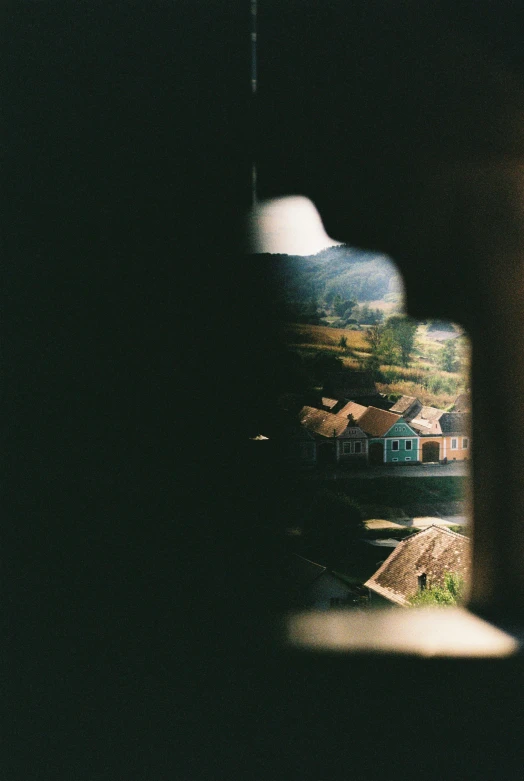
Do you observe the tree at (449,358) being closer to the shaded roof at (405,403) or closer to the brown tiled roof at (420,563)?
the shaded roof at (405,403)

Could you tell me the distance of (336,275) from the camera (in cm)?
156

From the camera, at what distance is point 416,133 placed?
5.12 ft

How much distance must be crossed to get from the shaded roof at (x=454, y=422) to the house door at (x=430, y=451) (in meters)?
0.05

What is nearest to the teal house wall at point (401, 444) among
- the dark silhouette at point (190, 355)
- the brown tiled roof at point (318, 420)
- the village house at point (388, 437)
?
the village house at point (388, 437)

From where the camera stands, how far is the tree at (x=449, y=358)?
1.58m

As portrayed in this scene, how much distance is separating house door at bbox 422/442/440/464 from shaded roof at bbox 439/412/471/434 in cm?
5

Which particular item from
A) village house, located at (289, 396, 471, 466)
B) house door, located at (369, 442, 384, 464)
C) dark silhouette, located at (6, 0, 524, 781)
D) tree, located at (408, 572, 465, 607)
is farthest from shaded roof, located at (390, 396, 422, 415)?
tree, located at (408, 572, 465, 607)

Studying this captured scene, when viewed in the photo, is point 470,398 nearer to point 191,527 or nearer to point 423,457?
point 423,457

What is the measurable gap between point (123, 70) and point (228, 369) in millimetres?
775

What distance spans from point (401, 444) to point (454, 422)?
16 centimetres

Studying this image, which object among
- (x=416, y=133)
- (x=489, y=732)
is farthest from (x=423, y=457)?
(x=416, y=133)

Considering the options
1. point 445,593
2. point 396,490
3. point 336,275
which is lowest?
point 445,593

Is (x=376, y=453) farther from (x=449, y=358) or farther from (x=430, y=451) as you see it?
(x=449, y=358)

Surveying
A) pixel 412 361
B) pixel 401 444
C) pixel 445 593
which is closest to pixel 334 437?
pixel 401 444
